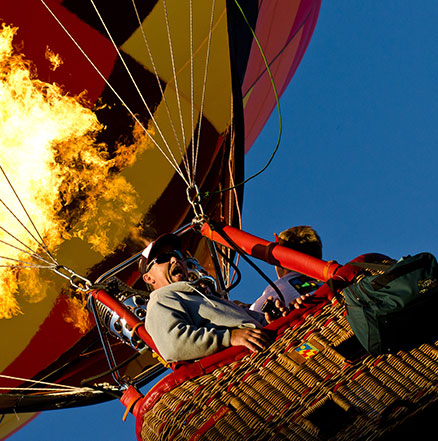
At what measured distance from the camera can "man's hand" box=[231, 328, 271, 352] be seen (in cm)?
247

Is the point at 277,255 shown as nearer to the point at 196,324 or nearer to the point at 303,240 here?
the point at 303,240

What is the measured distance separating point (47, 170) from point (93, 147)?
0.42 metres

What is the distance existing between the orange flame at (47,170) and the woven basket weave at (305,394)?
2995 mm

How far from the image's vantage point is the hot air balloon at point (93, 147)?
5246 mm

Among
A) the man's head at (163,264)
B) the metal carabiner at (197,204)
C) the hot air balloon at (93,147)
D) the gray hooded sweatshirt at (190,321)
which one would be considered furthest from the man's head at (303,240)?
the hot air balloon at (93,147)

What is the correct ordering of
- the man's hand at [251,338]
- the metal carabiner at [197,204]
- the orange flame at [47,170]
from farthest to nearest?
the orange flame at [47,170] → the metal carabiner at [197,204] → the man's hand at [251,338]

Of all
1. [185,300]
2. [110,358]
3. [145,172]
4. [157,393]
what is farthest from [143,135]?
[157,393]

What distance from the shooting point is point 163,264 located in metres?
3.15

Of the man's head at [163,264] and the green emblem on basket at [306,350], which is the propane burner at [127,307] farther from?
the green emblem on basket at [306,350]

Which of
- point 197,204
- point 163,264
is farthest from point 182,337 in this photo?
point 197,204

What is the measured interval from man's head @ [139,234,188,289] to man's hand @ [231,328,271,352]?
0.65 metres

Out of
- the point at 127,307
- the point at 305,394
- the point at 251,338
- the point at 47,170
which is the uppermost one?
the point at 47,170

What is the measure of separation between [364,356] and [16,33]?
12.8 feet

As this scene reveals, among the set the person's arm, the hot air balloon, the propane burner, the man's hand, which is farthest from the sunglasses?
the hot air balloon
